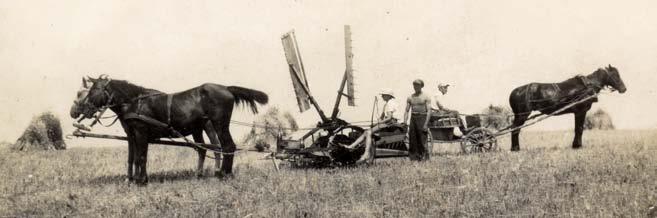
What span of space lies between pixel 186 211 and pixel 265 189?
1.59 metres

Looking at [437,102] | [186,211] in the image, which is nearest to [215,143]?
[186,211]

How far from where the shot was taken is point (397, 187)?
309 inches

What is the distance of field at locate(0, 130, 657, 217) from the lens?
6.36 m

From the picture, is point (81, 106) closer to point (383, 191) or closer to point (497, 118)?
point (383, 191)

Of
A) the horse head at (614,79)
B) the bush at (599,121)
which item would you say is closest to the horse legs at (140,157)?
the horse head at (614,79)

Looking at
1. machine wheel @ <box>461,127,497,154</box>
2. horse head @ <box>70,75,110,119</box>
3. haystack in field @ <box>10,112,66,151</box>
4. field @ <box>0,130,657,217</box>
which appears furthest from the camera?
haystack in field @ <box>10,112,66,151</box>

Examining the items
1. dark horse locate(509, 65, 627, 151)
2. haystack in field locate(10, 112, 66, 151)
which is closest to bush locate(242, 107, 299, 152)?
haystack in field locate(10, 112, 66, 151)

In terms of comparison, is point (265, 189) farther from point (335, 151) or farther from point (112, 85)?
point (112, 85)

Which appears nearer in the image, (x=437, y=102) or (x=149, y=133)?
(x=149, y=133)

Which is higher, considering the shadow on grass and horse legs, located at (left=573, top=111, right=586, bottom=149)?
horse legs, located at (left=573, top=111, right=586, bottom=149)

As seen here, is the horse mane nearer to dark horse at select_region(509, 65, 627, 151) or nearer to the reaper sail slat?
the reaper sail slat

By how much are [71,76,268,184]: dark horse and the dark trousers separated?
289 cm

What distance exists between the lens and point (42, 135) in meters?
20.5

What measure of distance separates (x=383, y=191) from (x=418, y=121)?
3609 millimetres
